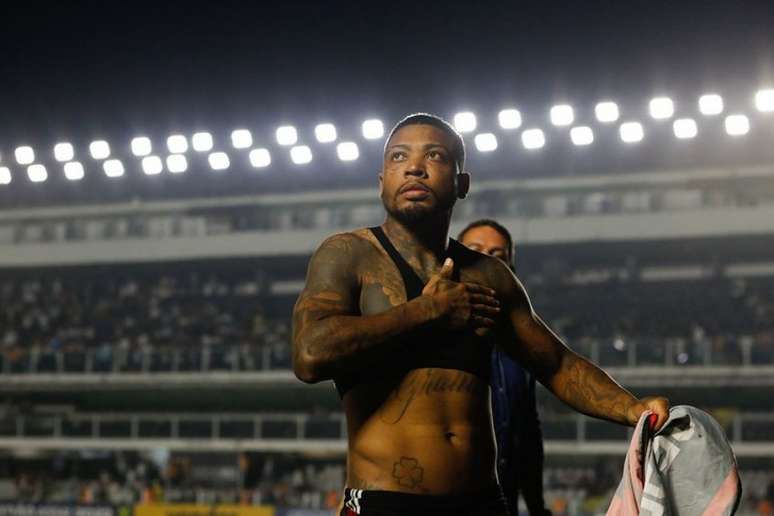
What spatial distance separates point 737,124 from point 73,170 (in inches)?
720

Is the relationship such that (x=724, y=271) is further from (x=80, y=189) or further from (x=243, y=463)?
(x=80, y=189)

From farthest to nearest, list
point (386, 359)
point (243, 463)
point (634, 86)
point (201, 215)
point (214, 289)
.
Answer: point (201, 215) < point (214, 289) < point (243, 463) < point (634, 86) < point (386, 359)

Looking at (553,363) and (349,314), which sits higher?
(349,314)

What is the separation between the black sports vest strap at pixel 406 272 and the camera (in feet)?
12.6

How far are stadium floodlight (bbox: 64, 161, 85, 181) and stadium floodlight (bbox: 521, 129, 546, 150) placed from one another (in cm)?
1269

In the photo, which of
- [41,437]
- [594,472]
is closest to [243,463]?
[41,437]

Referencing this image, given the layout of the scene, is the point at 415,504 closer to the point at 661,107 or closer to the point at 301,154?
the point at 661,107

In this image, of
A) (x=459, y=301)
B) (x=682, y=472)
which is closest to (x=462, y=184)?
(x=459, y=301)

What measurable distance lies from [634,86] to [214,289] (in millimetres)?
15326

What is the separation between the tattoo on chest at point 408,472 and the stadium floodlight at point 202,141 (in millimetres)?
33008

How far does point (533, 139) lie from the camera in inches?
1345

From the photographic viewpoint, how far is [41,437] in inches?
1489

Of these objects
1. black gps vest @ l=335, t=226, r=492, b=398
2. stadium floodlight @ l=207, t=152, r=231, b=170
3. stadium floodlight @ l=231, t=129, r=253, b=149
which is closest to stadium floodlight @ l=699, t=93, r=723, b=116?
stadium floodlight @ l=231, t=129, r=253, b=149

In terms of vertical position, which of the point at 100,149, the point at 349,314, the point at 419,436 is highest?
the point at 100,149
